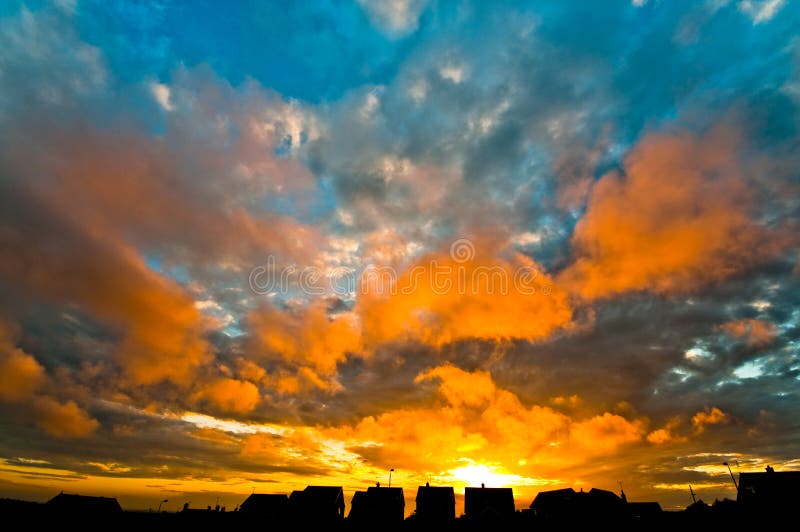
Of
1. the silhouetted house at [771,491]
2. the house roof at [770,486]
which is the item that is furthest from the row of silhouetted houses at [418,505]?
the house roof at [770,486]

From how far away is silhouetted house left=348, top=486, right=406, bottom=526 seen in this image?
59125mm

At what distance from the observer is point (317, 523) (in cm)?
5759

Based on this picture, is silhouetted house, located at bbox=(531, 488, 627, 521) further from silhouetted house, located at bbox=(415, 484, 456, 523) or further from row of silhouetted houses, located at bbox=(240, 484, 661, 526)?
silhouetted house, located at bbox=(415, 484, 456, 523)

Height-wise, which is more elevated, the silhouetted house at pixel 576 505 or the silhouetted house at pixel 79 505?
the silhouetted house at pixel 576 505

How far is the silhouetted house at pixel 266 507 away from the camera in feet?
199

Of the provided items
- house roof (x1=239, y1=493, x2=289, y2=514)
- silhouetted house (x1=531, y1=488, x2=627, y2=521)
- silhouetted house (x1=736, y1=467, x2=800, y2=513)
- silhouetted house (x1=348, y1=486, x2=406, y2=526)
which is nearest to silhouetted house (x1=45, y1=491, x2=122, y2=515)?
house roof (x1=239, y1=493, x2=289, y2=514)

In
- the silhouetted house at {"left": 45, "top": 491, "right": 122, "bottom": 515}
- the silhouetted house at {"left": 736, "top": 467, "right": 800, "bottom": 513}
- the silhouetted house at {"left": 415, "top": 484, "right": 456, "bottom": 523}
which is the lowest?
the silhouetted house at {"left": 45, "top": 491, "right": 122, "bottom": 515}

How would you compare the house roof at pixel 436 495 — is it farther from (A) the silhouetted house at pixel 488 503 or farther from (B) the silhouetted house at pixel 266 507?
(B) the silhouetted house at pixel 266 507

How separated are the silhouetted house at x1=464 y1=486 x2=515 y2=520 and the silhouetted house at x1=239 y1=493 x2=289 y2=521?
28.6 metres

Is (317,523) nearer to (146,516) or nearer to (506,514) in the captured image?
(146,516)

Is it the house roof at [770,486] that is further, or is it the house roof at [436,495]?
the house roof at [436,495]

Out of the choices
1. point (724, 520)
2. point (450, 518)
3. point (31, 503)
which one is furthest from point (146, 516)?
point (724, 520)

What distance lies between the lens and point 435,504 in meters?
61.7

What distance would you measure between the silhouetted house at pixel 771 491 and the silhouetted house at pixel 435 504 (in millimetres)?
40258
